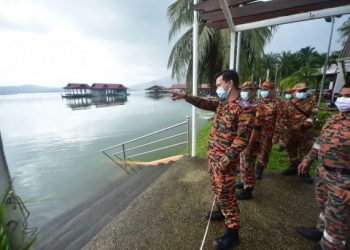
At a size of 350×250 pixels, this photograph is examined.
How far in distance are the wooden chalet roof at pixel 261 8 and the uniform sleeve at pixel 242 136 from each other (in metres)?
1.91

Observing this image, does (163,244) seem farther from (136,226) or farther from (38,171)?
(38,171)

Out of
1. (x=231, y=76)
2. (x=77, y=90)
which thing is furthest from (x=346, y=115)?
(x=77, y=90)

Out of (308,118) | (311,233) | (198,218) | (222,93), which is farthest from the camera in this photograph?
(308,118)

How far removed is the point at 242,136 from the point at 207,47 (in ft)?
23.4

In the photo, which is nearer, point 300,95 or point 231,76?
point 231,76

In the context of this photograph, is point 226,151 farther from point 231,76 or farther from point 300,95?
point 300,95

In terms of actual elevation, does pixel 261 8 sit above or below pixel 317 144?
above

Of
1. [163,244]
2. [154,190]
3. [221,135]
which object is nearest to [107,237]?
[163,244]

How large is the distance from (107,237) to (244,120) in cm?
182

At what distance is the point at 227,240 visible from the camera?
1681mm

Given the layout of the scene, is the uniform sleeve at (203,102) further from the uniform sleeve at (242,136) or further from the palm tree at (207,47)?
the palm tree at (207,47)

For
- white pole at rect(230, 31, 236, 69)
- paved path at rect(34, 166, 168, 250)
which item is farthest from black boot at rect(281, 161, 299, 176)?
paved path at rect(34, 166, 168, 250)

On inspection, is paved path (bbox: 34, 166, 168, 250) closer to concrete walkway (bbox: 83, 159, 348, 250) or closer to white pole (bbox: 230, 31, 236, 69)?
concrete walkway (bbox: 83, 159, 348, 250)

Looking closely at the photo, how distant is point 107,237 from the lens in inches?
76.6
